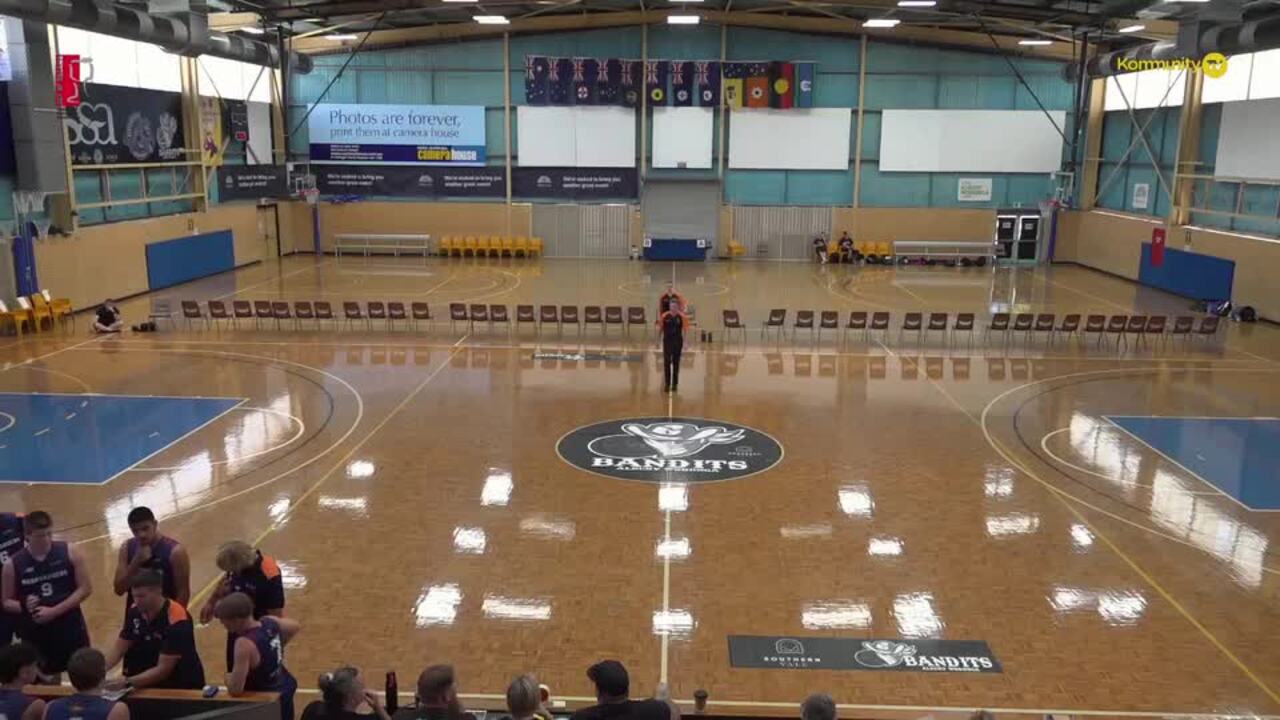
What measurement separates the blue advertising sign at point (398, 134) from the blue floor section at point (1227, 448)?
93.5 feet

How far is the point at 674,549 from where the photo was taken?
11.0 meters

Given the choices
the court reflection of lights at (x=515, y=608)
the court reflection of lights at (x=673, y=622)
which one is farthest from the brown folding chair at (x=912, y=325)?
the court reflection of lights at (x=515, y=608)

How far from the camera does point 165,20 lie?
25828 millimetres

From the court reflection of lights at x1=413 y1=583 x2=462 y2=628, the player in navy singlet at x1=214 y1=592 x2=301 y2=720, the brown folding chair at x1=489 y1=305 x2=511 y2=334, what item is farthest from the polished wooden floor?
the player in navy singlet at x1=214 y1=592 x2=301 y2=720

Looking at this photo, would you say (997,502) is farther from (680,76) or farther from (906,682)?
(680,76)

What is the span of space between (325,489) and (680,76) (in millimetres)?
28678

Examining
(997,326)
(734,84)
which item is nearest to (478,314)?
(997,326)

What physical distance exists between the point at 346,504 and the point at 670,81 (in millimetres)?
29047

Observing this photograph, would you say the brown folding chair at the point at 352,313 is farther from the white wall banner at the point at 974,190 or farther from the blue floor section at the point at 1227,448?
the white wall banner at the point at 974,190

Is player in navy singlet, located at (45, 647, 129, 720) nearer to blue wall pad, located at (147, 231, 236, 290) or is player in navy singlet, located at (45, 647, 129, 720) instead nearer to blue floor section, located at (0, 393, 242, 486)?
blue floor section, located at (0, 393, 242, 486)

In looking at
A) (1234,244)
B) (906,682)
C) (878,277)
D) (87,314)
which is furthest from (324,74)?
(906,682)

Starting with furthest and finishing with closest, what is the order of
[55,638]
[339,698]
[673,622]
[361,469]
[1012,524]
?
[361,469], [1012,524], [673,622], [55,638], [339,698]

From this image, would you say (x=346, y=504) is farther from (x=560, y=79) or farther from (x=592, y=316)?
(x=560, y=79)

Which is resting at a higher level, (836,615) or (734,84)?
(734,84)
